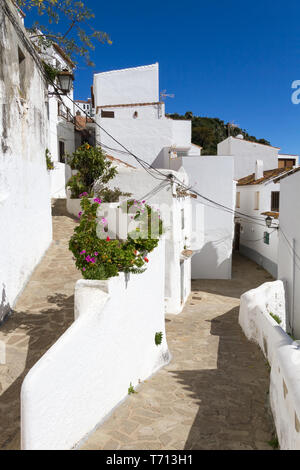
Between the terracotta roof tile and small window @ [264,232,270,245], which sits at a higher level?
the terracotta roof tile

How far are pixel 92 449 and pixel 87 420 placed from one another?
0.38 m

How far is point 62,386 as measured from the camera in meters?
4.34

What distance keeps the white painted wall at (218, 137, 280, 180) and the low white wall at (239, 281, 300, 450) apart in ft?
72.4

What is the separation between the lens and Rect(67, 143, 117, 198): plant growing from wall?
15625mm

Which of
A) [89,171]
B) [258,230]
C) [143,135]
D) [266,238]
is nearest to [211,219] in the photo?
[266,238]

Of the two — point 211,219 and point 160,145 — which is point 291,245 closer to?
point 211,219

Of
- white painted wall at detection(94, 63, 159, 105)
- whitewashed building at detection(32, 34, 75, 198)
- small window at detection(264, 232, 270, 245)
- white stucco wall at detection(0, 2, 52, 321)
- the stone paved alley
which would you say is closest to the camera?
the stone paved alley

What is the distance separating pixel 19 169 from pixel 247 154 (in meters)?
26.9

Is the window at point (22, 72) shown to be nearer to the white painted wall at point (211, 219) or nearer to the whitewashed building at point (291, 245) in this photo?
the whitewashed building at point (291, 245)

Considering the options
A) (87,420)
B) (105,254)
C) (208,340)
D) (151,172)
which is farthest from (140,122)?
(87,420)

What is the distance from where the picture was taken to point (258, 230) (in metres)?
26.0

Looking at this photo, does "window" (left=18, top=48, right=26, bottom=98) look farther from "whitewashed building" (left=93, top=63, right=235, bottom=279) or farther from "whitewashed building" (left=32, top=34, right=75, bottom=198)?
"whitewashed building" (left=93, top=63, right=235, bottom=279)

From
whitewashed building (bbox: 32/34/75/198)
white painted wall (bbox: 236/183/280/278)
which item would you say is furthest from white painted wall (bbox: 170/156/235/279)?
whitewashed building (bbox: 32/34/75/198)
